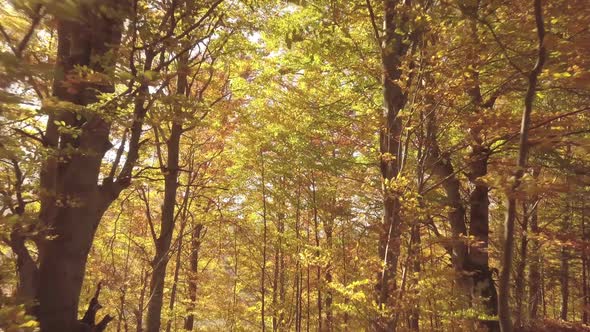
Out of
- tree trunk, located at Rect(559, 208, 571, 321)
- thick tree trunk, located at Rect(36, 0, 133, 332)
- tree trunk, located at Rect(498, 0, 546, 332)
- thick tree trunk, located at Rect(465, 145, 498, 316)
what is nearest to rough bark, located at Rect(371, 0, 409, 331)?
tree trunk, located at Rect(498, 0, 546, 332)

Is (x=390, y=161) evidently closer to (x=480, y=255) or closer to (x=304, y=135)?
(x=304, y=135)

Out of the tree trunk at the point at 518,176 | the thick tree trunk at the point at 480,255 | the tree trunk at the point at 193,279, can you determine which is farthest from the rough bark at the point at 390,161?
the tree trunk at the point at 193,279

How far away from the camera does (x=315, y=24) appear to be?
522cm

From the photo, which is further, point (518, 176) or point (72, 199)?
point (72, 199)

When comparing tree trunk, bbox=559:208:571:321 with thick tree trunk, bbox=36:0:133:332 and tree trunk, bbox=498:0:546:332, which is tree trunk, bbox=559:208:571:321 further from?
thick tree trunk, bbox=36:0:133:332

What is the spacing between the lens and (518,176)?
2604 mm

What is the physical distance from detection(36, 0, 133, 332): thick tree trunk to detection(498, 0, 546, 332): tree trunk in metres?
2.83

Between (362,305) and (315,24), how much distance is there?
11.6 feet

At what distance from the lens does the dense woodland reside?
260 centimetres

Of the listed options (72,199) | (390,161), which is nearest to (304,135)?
(390,161)

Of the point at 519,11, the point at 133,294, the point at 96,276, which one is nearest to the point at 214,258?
the point at 133,294

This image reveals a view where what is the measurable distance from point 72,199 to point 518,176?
3145 mm

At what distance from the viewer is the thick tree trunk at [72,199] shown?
9.72 ft

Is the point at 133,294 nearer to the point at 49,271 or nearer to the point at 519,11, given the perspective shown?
the point at 49,271
